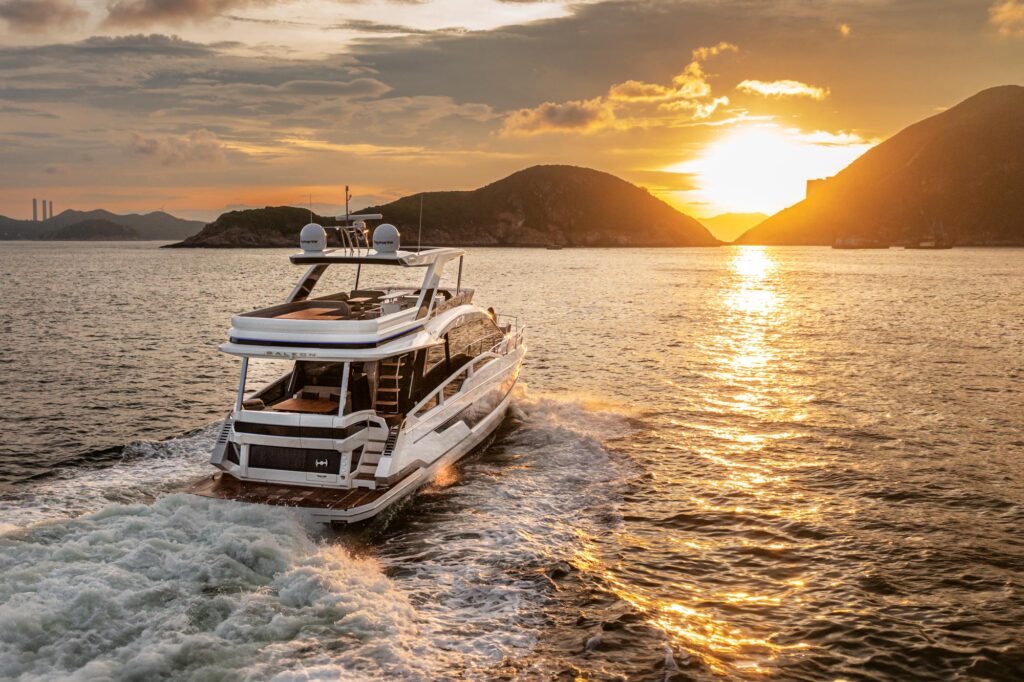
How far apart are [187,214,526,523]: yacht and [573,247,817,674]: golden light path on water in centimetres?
410

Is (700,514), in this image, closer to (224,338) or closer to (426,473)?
(426,473)

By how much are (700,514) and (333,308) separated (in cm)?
921

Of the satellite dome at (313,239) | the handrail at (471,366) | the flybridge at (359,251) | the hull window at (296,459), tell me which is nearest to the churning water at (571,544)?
the hull window at (296,459)

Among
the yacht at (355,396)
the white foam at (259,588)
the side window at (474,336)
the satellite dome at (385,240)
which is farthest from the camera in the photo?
the side window at (474,336)

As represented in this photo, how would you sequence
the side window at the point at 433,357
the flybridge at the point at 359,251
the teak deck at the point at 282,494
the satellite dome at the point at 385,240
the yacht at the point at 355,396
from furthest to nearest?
1. the side window at the point at 433,357
2. the satellite dome at the point at 385,240
3. the flybridge at the point at 359,251
4. the yacht at the point at 355,396
5. the teak deck at the point at 282,494

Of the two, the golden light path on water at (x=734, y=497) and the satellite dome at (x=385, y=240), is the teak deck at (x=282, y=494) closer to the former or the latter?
the golden light path on water at (x=734, y=497)

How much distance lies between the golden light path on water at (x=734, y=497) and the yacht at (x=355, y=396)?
410cm

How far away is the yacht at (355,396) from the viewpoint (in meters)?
13.3

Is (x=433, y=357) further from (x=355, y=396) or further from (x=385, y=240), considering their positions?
(x=385, y=240)

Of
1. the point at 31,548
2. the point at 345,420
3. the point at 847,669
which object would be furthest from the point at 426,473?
the point at 847,669

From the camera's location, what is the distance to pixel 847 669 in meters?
9.48

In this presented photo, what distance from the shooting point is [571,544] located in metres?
13.2

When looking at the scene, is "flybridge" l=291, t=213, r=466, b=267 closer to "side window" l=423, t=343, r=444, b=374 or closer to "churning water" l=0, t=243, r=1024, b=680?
"side window" l=423, t=343, r=444, b=374

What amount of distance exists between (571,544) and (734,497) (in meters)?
4.49
